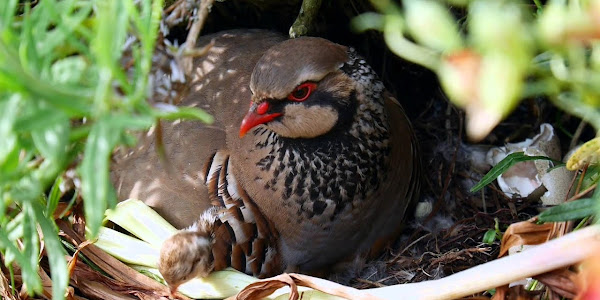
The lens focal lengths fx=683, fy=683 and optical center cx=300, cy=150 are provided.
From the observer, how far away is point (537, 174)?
3.24 metres

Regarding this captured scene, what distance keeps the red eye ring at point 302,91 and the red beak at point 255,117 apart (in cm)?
11

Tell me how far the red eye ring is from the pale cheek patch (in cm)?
3

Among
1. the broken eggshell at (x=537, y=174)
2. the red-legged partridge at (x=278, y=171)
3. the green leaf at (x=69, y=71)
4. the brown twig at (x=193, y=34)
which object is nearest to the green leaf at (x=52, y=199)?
the brown twig at (x=193, y=34)

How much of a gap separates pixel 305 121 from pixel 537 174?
128cm

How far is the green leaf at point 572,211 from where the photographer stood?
171cm

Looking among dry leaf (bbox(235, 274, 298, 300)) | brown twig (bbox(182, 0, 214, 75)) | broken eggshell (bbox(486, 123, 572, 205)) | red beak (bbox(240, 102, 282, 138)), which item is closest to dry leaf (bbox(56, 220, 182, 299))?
dry leaf (bbox(235, 274, 298, 300))

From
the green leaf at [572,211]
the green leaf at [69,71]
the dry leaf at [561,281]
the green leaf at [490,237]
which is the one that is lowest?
the green leaf at [490,237]

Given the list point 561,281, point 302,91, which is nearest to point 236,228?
point 302,91

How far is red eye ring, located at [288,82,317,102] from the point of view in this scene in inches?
101

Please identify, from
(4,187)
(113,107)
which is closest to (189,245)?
(4,187)

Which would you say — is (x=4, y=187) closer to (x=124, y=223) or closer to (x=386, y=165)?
(x=124, y=223)

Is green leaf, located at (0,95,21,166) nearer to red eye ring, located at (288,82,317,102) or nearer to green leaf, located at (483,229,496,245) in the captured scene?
red eye ring, located at (288,82,317,102)

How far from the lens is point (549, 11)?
99cm

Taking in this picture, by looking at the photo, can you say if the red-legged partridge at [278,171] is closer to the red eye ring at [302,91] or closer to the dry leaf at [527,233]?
the red eye ring at [302,91]
